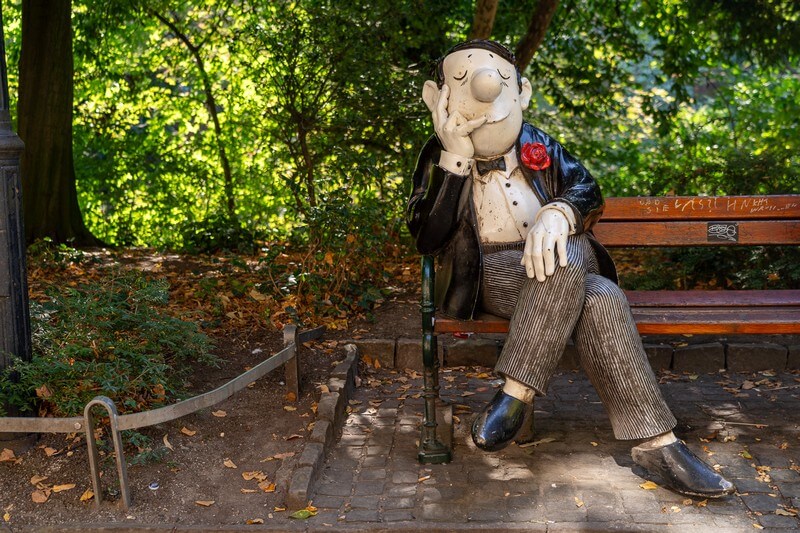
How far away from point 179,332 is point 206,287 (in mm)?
1634

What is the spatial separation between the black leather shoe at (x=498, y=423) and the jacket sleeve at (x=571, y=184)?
2.70ft

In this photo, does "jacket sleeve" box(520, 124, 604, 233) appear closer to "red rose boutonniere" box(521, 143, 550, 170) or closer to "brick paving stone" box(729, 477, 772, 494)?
"red rose boutonniere" box(521, 143, 550, 170)

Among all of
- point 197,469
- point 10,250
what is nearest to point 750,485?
point 197,469

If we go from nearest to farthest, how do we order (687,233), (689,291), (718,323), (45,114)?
1. (718,323)
2. (689,291)
3. (687,233)
4. (45,114)

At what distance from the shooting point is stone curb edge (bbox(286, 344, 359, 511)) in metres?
3.71

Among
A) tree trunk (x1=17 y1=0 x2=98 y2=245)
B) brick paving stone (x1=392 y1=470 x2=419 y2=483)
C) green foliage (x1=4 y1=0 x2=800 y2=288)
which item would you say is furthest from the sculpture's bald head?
tree trunk (x1=17 y1=0 x2=98 y2=245)

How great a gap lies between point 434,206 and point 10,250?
1889 millimetres

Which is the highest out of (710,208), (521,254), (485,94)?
(485,94)

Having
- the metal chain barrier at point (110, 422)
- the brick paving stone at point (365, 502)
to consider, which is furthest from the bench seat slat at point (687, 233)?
the metal chain barrier at point (110, 422)

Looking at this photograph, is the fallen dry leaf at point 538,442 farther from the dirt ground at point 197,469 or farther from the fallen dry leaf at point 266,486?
the fallen dry leaf at point 266,486

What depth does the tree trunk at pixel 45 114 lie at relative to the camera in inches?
304

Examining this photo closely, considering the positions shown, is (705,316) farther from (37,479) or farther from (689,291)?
(37,479)

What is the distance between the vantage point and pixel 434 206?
166 inches

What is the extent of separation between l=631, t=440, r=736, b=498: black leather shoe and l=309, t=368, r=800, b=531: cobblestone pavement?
7cm
